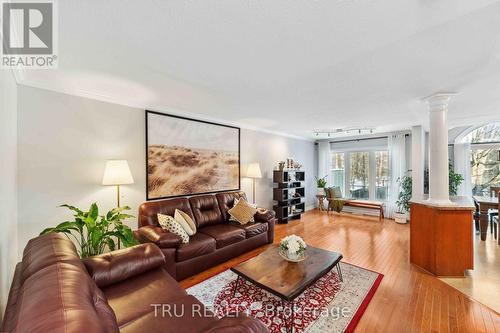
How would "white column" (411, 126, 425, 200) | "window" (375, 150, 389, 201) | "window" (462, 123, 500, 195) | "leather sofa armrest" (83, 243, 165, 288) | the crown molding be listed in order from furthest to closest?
"window" (375, 150, 389, 201)
"window" (462, 123, 500, 195)
"white column" (411, 126, 425, 200)
the crown molding
"leather sofa armrest" (83, 243, 165, 288)

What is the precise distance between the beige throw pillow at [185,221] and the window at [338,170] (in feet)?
17.5

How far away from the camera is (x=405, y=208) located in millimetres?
5070

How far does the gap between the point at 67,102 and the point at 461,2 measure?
12.4 ft

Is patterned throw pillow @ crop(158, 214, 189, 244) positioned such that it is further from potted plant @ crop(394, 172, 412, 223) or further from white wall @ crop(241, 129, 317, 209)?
potted plant @ crop(394, 172, 412, 223)

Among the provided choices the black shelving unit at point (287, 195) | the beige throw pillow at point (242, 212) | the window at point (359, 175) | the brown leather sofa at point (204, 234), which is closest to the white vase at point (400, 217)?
the window at point (359, 175)

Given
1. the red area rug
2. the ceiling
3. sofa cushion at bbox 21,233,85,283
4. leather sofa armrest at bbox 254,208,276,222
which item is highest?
the ceiling

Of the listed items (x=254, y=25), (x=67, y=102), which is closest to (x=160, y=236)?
(x=67, y=102)

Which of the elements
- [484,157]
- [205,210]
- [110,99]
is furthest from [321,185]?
[110,99]

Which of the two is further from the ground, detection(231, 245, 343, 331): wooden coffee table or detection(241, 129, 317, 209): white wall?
detection(241, 129, 317, 209): white wall

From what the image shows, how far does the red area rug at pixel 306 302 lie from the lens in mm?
1860

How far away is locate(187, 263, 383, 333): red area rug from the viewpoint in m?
1.86

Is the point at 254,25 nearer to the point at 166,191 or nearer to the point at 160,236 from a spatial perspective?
the point at 160,236

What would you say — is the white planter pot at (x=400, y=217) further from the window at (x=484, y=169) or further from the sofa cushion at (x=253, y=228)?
the sofa cushion at (x=253, y=228)

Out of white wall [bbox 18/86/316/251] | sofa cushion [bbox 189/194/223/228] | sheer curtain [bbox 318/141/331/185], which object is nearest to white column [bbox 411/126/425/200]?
sheer curtain [bbox 318/141/331/185]
